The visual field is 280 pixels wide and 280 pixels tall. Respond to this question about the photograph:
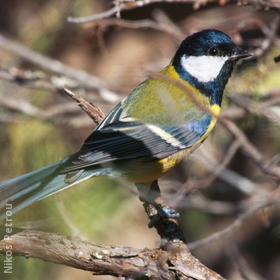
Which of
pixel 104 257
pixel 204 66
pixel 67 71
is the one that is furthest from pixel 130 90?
pixel 104 257

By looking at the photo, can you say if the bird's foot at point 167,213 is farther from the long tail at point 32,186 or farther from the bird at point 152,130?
the long tail at point 32,186

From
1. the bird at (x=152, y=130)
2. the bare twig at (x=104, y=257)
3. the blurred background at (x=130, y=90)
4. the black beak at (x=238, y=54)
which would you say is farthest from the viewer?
the blurred background at (x=130, y=90)

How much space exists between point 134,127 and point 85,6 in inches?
65.6

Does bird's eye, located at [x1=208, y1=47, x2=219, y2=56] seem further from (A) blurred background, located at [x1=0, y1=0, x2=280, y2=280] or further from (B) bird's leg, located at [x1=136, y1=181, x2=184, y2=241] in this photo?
(B) bird's leg, located at [x1=136, y1=181, x2=184, y2=241]

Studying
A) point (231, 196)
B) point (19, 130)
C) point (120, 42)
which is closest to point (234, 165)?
point (231, 196)

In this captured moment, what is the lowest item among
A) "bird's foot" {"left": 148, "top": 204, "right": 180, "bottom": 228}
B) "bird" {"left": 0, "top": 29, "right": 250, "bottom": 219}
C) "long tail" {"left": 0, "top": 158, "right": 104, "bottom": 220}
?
"bird's foot" {"left": 148, "top": 204, "right": 180, "bottom": 228}

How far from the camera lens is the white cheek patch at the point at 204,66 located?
2.28 metres

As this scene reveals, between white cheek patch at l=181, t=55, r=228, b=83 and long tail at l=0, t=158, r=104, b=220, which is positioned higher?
white cheek patch at l=181, t=55, r=228, b=83

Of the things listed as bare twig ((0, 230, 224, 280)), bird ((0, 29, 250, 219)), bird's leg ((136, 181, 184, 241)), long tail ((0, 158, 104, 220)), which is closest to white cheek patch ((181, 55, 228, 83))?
bird ((0, 29, 250, 219))

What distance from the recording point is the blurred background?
103 inches

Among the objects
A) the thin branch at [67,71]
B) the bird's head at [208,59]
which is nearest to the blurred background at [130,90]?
the thin branch at [67,71]

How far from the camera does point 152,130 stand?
214 centimetres

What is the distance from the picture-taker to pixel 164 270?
170 centimetres

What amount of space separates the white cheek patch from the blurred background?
0.16 m
